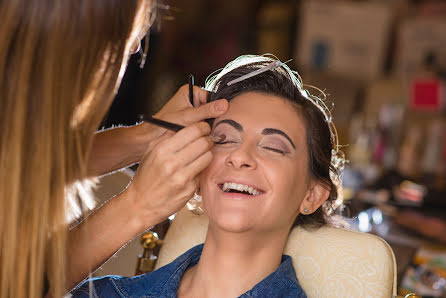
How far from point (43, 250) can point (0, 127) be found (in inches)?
9.0

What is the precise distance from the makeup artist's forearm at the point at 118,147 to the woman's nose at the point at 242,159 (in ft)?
0.78

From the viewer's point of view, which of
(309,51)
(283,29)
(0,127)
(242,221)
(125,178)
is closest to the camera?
(0,127)

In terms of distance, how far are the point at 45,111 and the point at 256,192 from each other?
20.9 inches

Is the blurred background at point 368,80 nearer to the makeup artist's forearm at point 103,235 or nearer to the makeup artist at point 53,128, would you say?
the makeup artist at point 53,128

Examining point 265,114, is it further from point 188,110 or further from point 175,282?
point 175,282

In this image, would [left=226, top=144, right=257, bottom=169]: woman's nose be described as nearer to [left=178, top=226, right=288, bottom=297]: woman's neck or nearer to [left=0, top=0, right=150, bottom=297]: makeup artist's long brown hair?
[left=178, top=226, right=288, bottom=297]: woman's neck

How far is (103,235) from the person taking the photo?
117 cm

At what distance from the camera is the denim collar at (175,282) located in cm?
128

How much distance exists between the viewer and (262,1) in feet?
15.6

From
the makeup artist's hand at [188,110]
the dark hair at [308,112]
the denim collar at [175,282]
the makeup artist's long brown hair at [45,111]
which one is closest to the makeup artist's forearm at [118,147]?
the makeup artist's hand at [188,110]

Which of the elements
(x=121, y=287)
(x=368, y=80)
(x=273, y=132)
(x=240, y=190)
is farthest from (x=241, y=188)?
(x=368, y=80)

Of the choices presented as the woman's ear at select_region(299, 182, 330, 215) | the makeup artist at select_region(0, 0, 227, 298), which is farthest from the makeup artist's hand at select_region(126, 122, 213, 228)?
the woman's ear at select_region(299, 182, 330, 215)

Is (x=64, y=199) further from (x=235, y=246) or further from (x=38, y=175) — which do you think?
(x=235, y=246)

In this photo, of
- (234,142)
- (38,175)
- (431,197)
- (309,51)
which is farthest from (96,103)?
(309,51)
